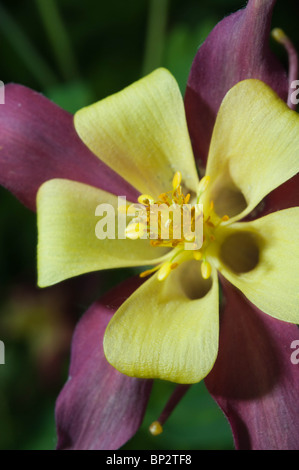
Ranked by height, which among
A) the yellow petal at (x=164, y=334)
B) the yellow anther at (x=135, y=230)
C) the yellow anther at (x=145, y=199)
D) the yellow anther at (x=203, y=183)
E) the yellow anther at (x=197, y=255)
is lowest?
the yellow petal at (x=164, y=334)

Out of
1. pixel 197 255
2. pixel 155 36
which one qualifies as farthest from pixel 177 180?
pixel 155 36

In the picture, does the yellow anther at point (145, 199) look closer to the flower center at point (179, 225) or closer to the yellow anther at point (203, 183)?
the flower center at point (179, 225)

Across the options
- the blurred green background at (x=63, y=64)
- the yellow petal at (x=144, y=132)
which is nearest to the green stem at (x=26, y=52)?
Answer: the blurred green background at (x=63, y=64)

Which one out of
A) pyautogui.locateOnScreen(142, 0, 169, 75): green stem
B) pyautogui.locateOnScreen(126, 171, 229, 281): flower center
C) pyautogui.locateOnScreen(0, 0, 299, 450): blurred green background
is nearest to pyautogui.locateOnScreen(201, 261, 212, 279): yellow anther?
pyautogui.locateOnScreen(126, 171, 229, 281): flower center

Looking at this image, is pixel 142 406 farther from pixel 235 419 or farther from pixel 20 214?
pixel 20 214

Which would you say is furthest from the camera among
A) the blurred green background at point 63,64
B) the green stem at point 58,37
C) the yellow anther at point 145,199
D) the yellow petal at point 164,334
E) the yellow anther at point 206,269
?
the green stem at point 58,37
